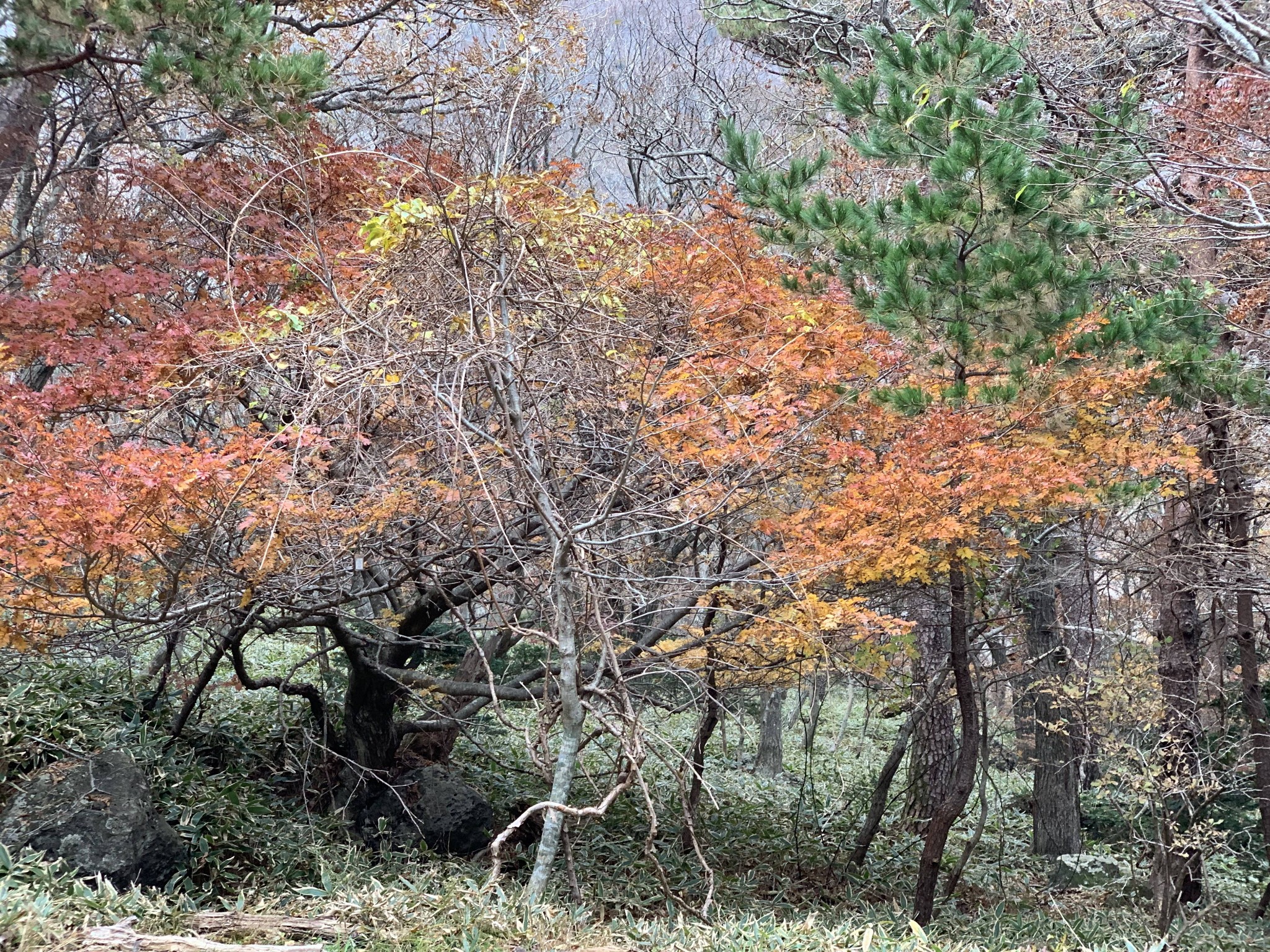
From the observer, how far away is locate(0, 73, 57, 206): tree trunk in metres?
6.43

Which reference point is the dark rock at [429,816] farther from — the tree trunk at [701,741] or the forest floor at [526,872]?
the tree trunk at [701,741]

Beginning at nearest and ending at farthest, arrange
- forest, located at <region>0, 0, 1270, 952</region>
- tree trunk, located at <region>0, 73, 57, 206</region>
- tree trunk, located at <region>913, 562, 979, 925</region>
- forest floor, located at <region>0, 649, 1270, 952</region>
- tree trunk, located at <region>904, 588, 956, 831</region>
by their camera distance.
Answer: forest floor, located at <region>0, 649, 1270, 952</region> < forest, located at <region>0, 0, 1270, 952</region> < tree trunk, located at <region>913, 562, 979, 925</region> < tree trunk, located at <region>0, 73, 57, 206</region> < tree trunk, located at <region>904, 588, 956, 831</region>

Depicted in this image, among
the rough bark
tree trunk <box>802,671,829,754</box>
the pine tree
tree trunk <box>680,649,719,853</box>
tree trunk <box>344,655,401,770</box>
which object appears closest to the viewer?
the pine tree

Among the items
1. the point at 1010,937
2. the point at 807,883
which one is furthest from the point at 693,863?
the point at 1010,937

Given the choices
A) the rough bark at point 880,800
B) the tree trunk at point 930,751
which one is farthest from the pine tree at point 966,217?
the tree trunk at point 930,751

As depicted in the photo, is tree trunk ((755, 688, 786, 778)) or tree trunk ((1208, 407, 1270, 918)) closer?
tree trunk ((1208, 407, 1270, 918))

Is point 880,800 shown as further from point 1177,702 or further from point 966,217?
point 966,217

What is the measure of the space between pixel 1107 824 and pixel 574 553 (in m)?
9.67

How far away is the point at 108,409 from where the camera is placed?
18.1 feet

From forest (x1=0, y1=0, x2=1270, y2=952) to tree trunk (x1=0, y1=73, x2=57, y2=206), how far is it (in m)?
0.05

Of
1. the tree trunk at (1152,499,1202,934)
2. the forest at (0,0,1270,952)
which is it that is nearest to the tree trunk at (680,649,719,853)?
the forest at (0,0,1270,952)

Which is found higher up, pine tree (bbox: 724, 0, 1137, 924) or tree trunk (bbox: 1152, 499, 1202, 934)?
pine tree (bbox: 724, 0, 1137, 924)

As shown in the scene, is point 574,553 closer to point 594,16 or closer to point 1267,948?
point 1267,948

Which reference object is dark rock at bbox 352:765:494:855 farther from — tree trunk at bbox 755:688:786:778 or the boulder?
tree trunk at bbox 755:688:786:778
